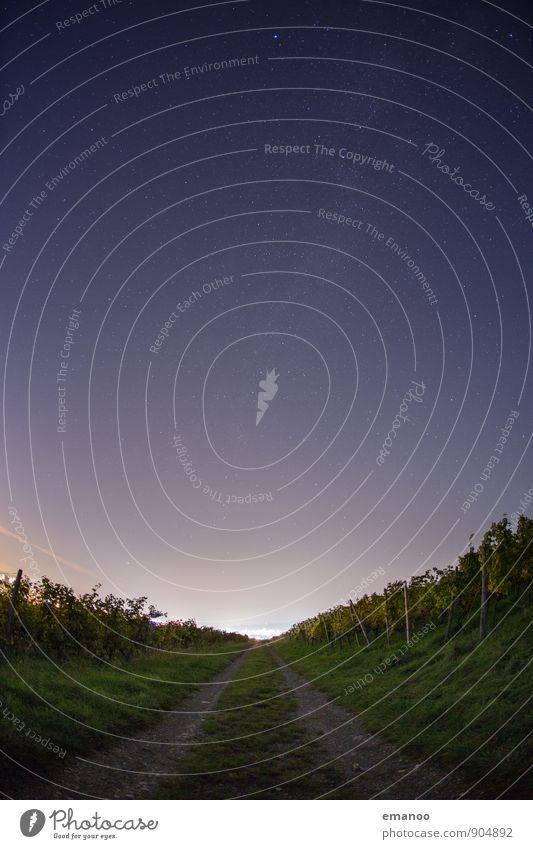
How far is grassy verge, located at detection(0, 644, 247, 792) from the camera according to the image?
8953 millimetres

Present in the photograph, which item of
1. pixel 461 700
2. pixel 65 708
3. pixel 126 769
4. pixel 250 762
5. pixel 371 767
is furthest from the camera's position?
pixel 461 700

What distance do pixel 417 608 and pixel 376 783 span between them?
25448 mm

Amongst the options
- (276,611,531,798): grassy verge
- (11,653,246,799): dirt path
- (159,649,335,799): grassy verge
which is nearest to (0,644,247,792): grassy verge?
(11,653,246,799): dirt path

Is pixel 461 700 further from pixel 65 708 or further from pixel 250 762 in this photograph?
pixel 65 708

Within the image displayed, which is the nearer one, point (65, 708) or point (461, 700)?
point (65, 708)

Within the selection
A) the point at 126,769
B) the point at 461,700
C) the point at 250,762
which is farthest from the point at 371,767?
the point at 126,769

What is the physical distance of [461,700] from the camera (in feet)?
42.3

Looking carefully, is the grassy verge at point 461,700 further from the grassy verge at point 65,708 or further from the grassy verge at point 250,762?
the grassy verge at point 65,708

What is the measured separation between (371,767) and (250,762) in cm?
264

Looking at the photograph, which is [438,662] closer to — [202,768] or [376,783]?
[376,783]

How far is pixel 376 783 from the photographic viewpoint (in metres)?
8.82

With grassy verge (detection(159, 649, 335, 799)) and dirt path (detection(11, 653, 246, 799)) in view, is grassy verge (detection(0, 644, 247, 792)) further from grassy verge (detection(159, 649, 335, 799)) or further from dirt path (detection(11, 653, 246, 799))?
grassy verge (detection(159, 649, 335, 799))

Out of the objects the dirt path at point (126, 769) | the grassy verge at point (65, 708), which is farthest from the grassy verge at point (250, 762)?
the grassy verge at point (65, 708)
